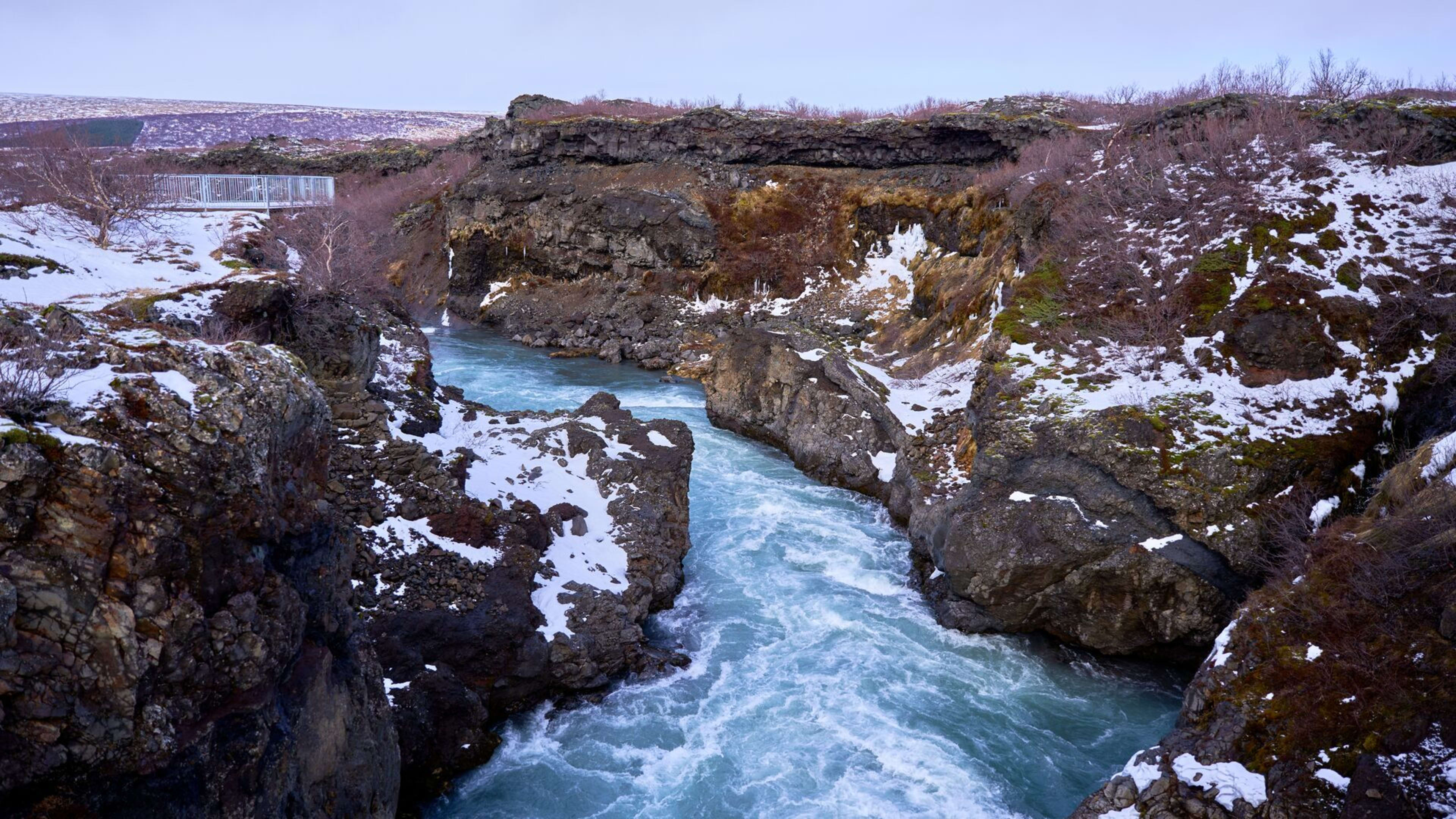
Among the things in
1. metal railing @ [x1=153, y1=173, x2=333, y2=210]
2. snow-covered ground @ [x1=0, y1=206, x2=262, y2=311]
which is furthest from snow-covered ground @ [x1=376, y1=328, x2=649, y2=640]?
metal railing @ [x1=153, y1=173, x2=333, y2=210]

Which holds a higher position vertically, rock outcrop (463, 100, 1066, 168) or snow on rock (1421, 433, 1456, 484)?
rock outcrop (463, 100, 1066, 168)

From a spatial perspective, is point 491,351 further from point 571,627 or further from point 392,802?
→ point 392,802

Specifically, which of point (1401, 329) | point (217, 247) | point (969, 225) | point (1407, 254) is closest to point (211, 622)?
point (217, 247)

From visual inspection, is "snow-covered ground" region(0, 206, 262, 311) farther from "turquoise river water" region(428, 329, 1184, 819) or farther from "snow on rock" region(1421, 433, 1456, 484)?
"snow on rock" region(1421, 433, 1456, 484)

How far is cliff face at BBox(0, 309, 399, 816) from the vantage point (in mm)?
5348

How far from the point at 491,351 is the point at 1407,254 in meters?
30.9

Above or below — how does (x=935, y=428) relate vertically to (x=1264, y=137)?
below

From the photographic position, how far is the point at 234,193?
97.9 feet

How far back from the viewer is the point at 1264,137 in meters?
19.9

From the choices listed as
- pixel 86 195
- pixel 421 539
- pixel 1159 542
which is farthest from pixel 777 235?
pixel 421 539

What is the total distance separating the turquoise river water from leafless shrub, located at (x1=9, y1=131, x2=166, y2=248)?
1255cm

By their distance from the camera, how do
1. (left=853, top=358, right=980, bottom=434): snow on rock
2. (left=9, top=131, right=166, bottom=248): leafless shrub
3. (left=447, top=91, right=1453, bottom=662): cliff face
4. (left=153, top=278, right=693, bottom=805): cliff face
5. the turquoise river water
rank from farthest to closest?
(left=853, top=358, right=980, bottom=434): snow on rock, (left=9, top=131, right=166, bottom=248): leafless shrub, (left=447, top=91, right=1453, bottom=662): cliff face, (left=153, top=278, right=693, bottom=805): cliff face, the turquoise river water

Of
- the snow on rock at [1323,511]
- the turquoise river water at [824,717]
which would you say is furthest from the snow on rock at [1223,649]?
the snow on rock at [1323,511]

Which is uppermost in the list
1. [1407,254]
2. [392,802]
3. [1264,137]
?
[1264,137]
